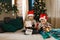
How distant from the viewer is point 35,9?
2.71 m

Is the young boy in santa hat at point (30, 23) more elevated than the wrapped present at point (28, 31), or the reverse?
the young boy in santa hat at point (30, 23)

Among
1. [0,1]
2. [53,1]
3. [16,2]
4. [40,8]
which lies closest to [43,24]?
[40,8]

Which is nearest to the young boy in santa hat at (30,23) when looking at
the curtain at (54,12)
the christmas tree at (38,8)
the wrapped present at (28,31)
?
the wrapped present at (28,31)

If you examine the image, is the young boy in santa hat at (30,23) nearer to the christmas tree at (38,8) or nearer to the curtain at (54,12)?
the christmas tree at (38,8)

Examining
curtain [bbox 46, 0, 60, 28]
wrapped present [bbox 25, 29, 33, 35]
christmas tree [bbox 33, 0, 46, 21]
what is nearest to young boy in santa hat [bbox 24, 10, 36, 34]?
wrapped present [bbox 25, 29, 33, 35]

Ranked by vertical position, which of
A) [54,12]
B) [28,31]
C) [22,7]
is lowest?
[28,31]

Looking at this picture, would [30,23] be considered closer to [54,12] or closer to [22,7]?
[22,7]

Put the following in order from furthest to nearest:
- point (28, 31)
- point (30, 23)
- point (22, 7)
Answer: point (22, 7)
point (30, 23)
point (28, 31)

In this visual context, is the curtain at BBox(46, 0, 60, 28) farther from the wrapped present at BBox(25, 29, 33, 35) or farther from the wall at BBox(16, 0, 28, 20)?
the wrapped present at BBox(25, 29, 33, 35)

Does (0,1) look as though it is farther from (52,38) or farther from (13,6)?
(52,38)

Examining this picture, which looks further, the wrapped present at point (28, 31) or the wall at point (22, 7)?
the wall at point (22, 7)

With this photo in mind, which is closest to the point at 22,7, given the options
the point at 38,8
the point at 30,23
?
the point at 38,8

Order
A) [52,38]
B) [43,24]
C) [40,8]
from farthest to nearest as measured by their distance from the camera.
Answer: [40,8] < [43,24] < [52,38]

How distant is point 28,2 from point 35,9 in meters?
0.23
